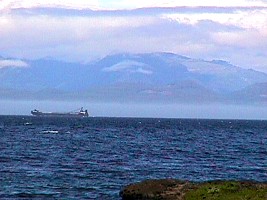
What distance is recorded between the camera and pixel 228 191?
34938 mm

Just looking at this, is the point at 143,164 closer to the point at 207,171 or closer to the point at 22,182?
the point at 207,171

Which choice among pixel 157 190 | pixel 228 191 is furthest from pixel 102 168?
pixel 228 191

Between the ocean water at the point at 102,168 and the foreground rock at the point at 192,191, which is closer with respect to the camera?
the foreground rock at the point at 192,191

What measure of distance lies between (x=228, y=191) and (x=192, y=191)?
188cm

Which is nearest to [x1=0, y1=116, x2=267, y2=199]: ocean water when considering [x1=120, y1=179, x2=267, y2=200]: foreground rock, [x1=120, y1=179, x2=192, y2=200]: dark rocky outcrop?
[x1=120, y1=179, x2=192, y2=200]: dark rocky outcrop

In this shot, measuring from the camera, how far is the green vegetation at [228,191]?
33.5 m

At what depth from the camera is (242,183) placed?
37594 millimetres

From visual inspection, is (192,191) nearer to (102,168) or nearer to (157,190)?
(157,190)

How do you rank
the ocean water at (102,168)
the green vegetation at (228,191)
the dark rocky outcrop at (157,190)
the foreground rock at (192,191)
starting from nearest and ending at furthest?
the green vegetation at (228,191) → the foreground rock at (192,191) → the dark rocky outcrop at (157,190) → the ocean water at (102,168)

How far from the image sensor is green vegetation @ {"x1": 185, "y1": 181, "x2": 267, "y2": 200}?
33.5 m

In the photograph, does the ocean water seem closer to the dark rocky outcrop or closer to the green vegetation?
the dark rocky outcrop

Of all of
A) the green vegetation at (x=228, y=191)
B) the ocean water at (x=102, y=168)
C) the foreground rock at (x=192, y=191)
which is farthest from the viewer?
the ocean water at (x=102, y=168)

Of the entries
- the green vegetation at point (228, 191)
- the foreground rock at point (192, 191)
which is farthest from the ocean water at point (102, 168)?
the green vegetation at point (228, 191)

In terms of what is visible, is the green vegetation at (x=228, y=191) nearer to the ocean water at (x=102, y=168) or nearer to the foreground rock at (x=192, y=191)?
the foreground rock at (x=192, y=191)
